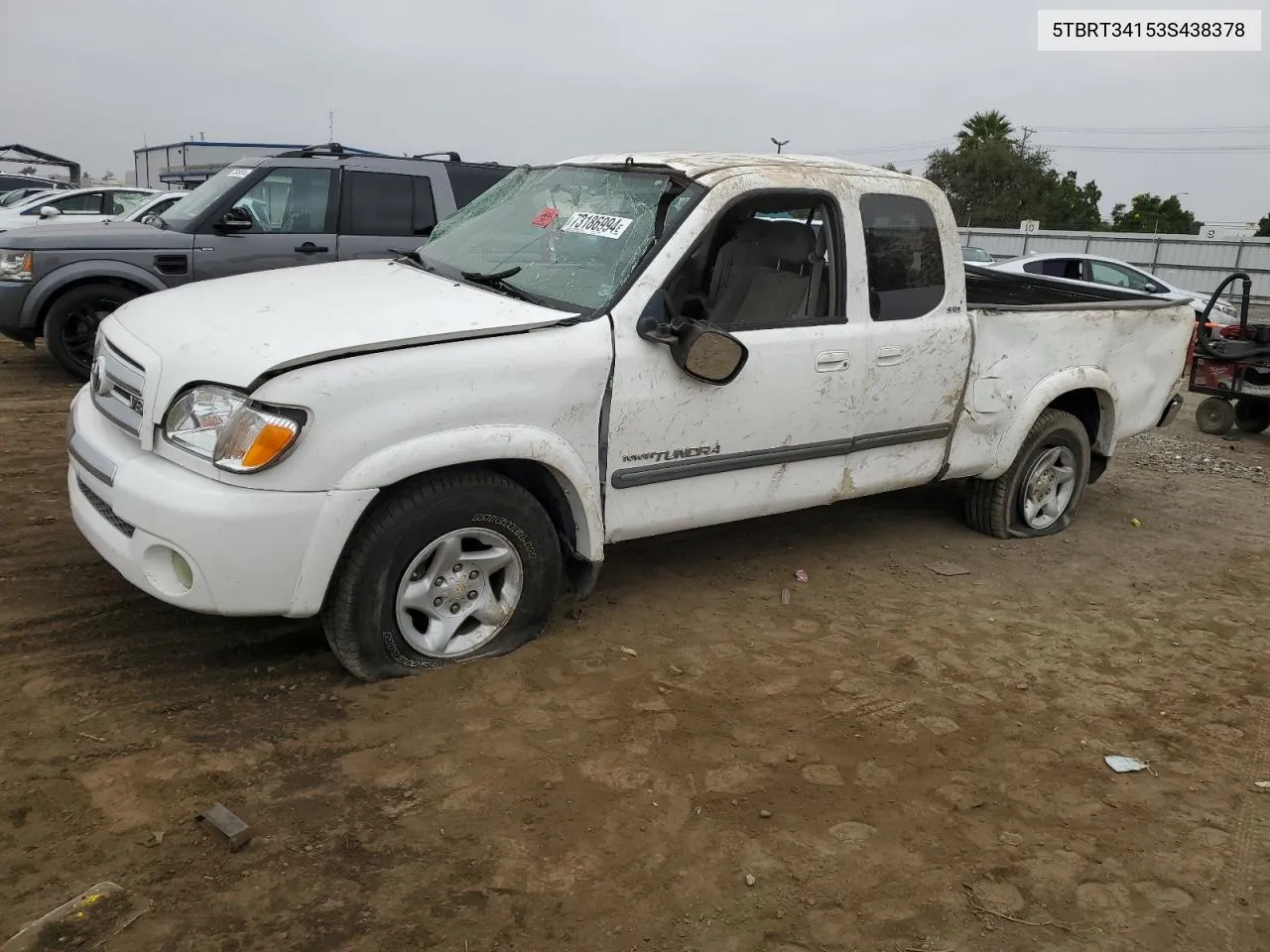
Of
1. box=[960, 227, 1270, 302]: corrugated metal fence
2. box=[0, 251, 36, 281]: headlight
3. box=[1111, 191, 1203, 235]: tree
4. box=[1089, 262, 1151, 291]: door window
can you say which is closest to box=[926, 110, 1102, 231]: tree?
box=[1111, 191, 1203, 235]: tree

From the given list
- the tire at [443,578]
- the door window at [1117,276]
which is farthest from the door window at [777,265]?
the door window at [1117,276]

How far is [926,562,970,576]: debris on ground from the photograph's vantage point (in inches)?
205

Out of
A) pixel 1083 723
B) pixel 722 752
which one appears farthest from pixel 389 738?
pixel 1083 723

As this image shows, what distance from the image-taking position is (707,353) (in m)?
3.79

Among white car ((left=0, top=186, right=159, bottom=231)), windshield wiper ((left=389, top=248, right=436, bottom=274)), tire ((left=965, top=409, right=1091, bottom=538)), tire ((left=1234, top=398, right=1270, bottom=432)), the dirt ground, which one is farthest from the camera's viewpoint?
white car ((left=0, top=186, right=159, bottom=231))

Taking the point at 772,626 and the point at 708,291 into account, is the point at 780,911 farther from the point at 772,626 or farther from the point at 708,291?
the point at 708,291

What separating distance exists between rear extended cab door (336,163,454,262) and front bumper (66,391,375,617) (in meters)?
5.53

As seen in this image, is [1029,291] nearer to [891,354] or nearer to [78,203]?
[891,354]

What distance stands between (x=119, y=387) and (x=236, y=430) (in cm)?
73

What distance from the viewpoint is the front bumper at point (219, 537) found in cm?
307

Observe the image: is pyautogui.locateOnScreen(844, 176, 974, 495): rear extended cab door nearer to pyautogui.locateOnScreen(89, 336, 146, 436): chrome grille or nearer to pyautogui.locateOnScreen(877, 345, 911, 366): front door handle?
pyautogui.locateOnScreen(877, 345, 911, 366): front door handle

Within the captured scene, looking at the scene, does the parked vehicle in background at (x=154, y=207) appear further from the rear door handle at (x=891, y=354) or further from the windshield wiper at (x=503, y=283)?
the rear door handle at (x=891, y=354)

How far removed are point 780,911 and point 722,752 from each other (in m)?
0.74

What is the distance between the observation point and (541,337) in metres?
3.58
